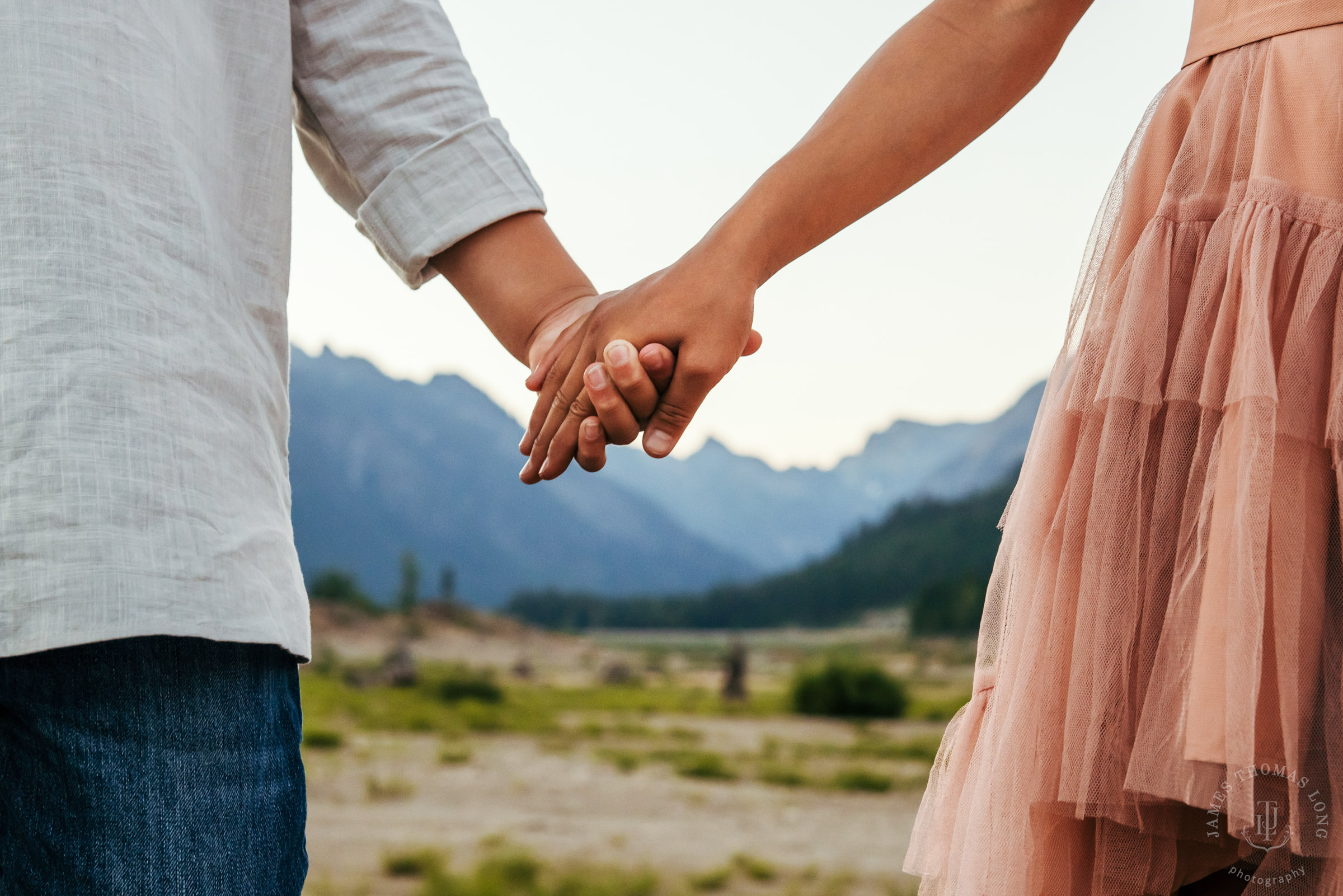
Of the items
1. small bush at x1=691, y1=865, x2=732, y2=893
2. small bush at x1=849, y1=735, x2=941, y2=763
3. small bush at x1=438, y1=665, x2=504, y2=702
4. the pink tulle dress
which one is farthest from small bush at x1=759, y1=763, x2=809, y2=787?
the pink tulle dress

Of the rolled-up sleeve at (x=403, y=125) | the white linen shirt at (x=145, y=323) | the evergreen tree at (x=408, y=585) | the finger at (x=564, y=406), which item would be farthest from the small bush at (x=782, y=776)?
the evergreen tree at (x=408, y=585)

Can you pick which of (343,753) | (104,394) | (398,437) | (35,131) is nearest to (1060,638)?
(104,394)

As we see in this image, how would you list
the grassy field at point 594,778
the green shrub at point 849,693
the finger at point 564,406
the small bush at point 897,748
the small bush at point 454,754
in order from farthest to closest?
the green shrub at point 849,693 → the small bush at point 897,748 → the small bush at point 454,754 → the grassy field at point 594,778 → the finger at point 564,406

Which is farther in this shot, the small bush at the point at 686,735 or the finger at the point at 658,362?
the small bush at the point at 686,735

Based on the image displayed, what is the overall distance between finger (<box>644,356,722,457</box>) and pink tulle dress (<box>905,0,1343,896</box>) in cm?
41

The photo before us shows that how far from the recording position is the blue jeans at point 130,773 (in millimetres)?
635

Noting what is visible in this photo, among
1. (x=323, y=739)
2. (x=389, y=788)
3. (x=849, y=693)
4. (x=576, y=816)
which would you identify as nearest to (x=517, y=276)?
(x=576, y=816)

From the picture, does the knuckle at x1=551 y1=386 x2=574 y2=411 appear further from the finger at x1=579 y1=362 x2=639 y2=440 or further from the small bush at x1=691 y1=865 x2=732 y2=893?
the small bush at x1=691 y1=865 x2=732 y2=893

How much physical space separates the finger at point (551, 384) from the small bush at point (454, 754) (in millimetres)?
20859

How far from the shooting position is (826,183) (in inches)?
38.7

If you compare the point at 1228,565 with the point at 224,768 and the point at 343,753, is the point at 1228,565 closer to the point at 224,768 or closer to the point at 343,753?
the point at 224,768

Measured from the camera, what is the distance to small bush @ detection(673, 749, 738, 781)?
20.5m

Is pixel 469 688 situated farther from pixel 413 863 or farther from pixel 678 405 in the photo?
pixel 678 405

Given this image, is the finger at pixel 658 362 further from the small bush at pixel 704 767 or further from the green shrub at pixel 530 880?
the small bush at pixel 704 767
